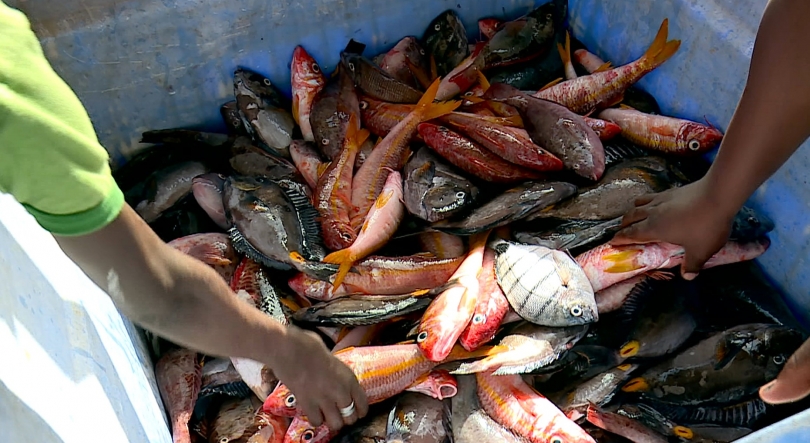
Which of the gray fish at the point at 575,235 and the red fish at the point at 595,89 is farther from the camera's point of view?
the red fish at the point at 595,89

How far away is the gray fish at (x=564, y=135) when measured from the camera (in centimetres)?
198

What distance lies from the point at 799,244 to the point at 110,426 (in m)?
2.04

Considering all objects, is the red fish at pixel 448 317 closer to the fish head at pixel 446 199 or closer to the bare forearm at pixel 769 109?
the fish head at pixel 446 199

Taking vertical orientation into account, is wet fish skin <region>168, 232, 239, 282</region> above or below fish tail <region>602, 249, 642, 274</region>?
below

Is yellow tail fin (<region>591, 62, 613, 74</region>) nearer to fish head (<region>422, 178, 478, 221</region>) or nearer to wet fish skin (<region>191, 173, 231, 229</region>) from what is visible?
fish head (<region>422, 178, 478, 221</region>)

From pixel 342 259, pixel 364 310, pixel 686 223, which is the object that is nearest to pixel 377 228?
pixel 342 259

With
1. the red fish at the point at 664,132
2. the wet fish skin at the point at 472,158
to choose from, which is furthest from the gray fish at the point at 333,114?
the red fish at the point at 664,132

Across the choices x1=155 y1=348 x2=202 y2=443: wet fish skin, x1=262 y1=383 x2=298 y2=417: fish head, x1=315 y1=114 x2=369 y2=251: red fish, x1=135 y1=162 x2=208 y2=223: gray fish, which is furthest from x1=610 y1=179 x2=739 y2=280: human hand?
x1=135 y1=162 x2=208 y2=223: gray fish

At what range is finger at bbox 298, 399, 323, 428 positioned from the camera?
1487 mm

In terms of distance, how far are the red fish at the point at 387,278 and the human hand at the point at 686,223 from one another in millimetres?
566

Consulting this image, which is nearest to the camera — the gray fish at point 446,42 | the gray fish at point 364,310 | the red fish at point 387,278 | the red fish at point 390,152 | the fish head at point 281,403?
Result: the fish head at point 281,403

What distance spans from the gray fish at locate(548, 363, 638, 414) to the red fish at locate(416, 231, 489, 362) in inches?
15.1

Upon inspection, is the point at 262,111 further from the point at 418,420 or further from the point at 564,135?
the point at 418,420

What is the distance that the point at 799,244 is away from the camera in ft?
6.20
